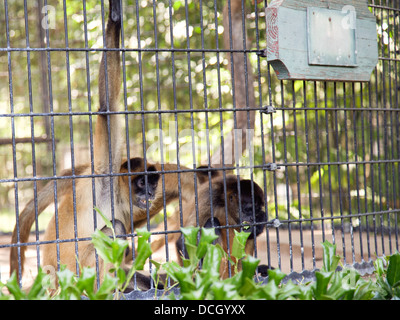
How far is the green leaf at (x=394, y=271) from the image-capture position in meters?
1.92

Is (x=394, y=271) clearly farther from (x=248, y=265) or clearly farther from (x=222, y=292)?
(x=222, y=292)

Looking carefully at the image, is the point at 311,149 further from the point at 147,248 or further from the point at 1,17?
the point at 147,248

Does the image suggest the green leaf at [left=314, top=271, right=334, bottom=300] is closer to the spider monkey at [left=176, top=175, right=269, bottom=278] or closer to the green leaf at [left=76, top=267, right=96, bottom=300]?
the green leaf at [left=76, top=267, right=96, bottom=300]

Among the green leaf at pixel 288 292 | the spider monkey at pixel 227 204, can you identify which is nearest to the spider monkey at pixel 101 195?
the spider monkey at pixel 227 204

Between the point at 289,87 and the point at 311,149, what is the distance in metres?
0.94

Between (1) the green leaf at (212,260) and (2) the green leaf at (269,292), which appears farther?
(1) the green leaf at (212,260)

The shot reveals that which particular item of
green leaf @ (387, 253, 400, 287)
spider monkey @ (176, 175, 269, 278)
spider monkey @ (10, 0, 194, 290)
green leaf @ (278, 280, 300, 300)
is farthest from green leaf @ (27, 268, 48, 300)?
spider monkey @ (176, 175, 269, 278)

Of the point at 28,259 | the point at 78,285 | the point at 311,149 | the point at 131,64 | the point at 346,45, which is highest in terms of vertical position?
the point at 131,64

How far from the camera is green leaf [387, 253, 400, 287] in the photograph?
1920mm

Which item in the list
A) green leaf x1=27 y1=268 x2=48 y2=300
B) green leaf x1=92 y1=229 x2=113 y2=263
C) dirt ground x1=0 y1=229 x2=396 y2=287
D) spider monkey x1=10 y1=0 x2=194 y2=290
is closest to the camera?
green leaf x1=27 y1=268 x2=48 y2=300

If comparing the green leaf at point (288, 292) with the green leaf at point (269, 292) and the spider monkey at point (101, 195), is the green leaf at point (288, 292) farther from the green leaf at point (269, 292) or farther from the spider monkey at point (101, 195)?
the spider monkey at point (101, 195)
